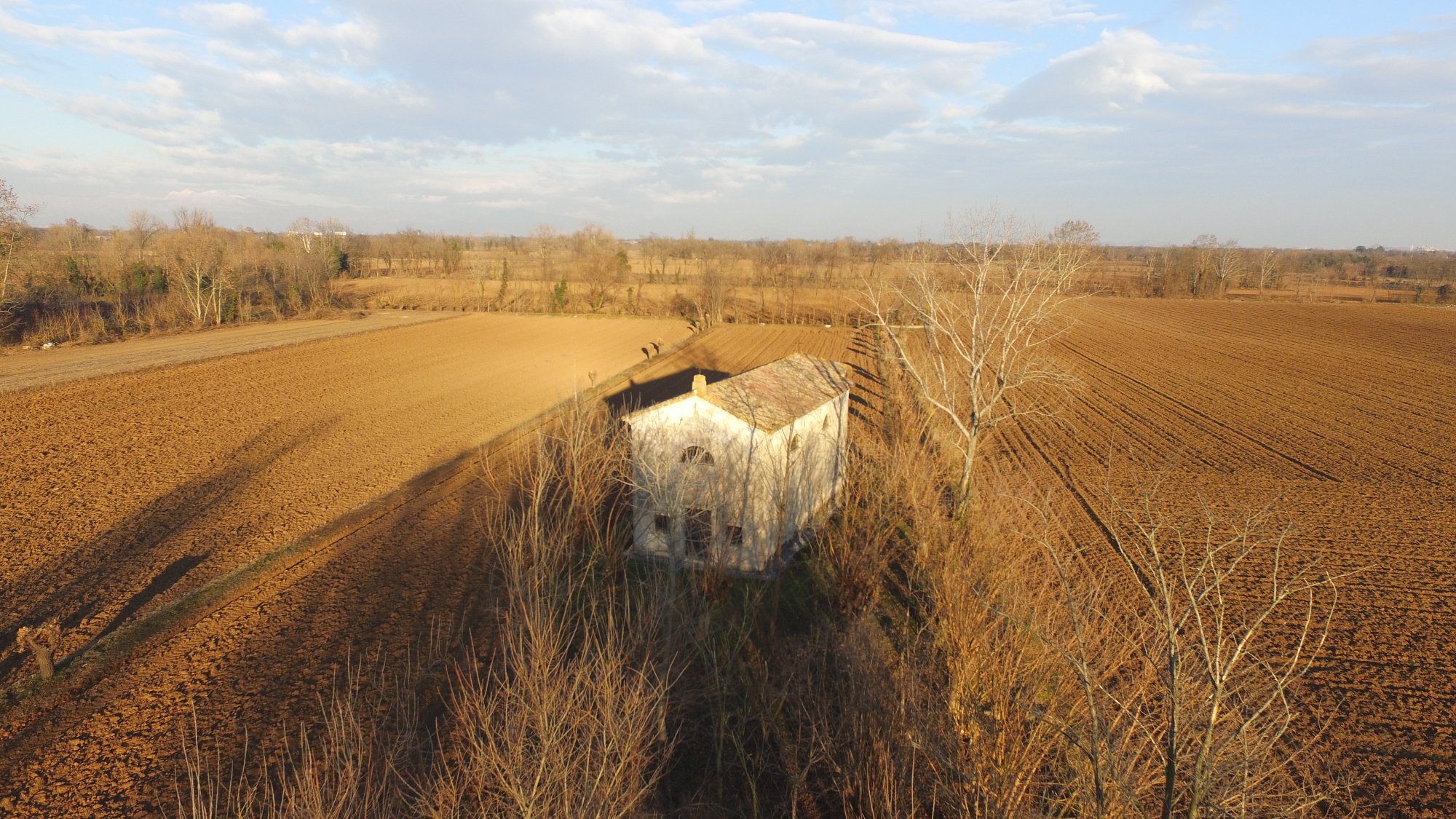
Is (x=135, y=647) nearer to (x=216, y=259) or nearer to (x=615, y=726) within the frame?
(x=615, y=726)

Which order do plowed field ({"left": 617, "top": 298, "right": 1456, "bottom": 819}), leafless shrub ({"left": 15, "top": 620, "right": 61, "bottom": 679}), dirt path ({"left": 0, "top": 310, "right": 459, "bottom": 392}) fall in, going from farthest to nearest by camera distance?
dirt path ({"left": 0, "top": 310, "right": 459, "bottom": 392}), plowed field ({"left": 617, "top": 298, "right": 1456, "bottom": 819}), leafless shrub ({"left": 15, "top": 620, "right": 61, "bottom": 679})

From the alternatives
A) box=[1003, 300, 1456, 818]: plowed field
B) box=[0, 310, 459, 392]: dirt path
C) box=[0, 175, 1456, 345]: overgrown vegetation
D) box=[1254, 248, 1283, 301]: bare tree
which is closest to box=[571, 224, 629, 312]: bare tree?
box=[0, 175, 1456, 345]: overgrown vegetation

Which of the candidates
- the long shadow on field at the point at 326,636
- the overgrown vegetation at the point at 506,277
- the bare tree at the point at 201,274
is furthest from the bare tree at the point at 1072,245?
the bare tree at the point at 201,274

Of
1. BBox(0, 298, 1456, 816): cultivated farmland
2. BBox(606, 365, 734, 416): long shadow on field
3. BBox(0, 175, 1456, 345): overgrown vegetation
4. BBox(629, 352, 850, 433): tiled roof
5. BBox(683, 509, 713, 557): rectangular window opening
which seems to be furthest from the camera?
BBox(0, 175, 1456, 345): overgrown vegetation

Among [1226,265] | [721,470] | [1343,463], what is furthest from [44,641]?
[1226,265]

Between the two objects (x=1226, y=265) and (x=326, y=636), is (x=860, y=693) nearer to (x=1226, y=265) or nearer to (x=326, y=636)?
(x=326, y=636)

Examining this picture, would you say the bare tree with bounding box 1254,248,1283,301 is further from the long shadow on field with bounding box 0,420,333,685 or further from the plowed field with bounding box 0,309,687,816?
the long shadow on field with bounding box 0,420,333,685
